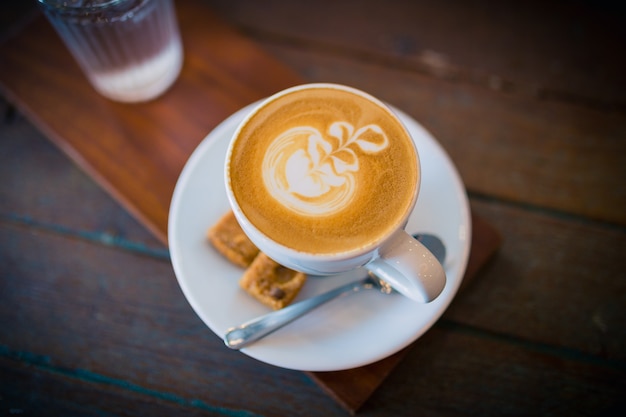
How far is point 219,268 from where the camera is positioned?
0.83 m

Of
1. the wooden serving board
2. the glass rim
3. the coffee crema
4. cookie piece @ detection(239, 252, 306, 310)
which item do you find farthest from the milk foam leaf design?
the glass rim

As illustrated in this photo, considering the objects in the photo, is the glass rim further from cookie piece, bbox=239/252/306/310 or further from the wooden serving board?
cookie piece, bbox=239/252/306/310

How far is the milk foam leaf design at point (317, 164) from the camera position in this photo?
73cm

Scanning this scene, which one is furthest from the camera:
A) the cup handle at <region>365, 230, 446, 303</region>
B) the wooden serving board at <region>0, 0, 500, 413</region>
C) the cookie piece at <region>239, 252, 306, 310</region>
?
the wooden serving board at <region>0, 0, 500, 413</region>

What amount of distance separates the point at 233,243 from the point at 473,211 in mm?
504

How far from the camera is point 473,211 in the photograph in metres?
1.02

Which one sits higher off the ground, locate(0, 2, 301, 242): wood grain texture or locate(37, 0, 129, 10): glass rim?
locate(37, 0, 129, 10): glass rim

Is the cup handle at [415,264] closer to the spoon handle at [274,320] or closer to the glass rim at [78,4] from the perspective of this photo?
the spoon handle at [274,320]

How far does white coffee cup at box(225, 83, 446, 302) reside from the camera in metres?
0.70

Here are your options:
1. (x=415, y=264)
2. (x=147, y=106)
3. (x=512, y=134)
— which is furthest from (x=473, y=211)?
(x=147, y=106)

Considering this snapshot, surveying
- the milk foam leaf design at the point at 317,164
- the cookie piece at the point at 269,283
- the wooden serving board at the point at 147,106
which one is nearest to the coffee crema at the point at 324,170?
the milk foam leaf design at the point at 317,164

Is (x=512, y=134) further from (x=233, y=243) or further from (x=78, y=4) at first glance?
(x=78, y=4)

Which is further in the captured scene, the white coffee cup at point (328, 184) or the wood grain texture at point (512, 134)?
A: the wood grain texture at point (512, 134)

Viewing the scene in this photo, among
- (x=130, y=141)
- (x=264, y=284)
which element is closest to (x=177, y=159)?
(x=130, y=141)
